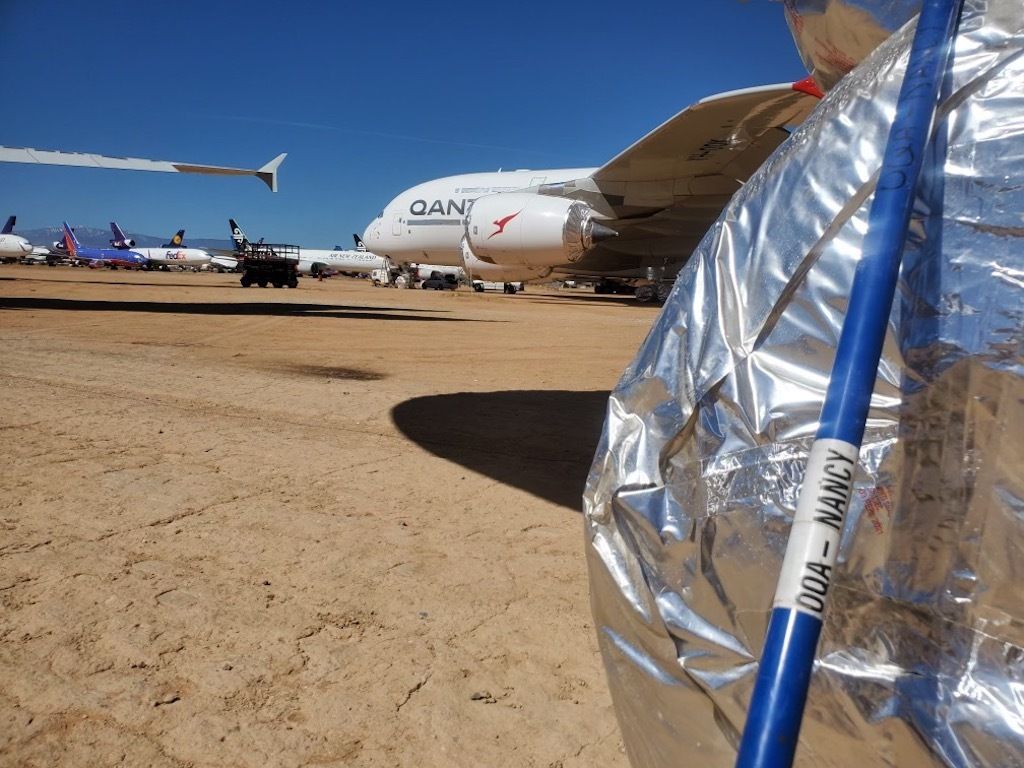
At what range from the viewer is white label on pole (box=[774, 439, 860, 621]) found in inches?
33.3

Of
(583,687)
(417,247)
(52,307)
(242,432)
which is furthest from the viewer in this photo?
(417,247)

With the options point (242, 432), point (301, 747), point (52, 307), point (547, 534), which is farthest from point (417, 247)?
point (301, 747)

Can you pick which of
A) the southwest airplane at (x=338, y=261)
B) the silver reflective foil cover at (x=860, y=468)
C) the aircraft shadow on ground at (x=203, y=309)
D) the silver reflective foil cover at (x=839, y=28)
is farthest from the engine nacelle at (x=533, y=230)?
the southwest airplane at (x=338, y=261)

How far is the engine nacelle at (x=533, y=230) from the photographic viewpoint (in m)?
11.7

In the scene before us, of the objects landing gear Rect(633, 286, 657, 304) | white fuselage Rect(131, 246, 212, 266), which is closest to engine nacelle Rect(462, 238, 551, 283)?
landing gear Rect(633, 286, 657, 304)

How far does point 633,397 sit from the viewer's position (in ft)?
4.89

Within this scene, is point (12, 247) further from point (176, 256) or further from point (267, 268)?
point (267, 268)

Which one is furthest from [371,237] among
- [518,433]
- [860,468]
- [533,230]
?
[860,468]

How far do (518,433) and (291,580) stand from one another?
7.88 ft

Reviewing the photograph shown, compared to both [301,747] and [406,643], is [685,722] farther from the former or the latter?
[406,643]

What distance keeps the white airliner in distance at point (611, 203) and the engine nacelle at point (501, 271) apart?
0.03 m

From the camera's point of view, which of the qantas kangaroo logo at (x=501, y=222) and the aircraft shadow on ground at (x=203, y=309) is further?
the aircraft shadow on ground at (x=203, y=309)

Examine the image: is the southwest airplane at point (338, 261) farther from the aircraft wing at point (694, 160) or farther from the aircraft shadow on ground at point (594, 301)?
the aircraft wing at point (694, 160)

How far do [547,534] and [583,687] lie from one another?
A: 1.05 metres
